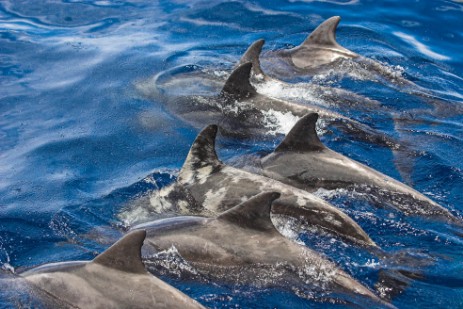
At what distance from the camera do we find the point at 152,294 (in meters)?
6.00

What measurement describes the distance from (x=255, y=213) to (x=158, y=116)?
566 centimetres

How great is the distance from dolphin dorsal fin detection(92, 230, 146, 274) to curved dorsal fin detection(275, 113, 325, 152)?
344 centimetres

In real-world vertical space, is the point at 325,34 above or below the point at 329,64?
above

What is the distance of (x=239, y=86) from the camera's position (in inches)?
461

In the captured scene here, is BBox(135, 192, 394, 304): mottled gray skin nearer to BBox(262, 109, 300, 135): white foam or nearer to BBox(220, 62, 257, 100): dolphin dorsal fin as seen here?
BBox(262, 109, 300, 135): white foam

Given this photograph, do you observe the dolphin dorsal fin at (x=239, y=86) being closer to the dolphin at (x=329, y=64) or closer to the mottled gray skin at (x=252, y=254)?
the dolphin at (x=329, y=64)

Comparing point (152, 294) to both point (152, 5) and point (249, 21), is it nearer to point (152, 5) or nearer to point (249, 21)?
point (249, 21)

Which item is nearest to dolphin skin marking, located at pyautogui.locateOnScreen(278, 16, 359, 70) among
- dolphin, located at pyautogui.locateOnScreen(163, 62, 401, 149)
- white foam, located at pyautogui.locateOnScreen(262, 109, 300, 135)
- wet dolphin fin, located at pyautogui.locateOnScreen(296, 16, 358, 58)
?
wet dolphin fin, located at pyautogui.locateOnScreen(296, 16, 358, 58)

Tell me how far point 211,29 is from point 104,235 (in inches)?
426

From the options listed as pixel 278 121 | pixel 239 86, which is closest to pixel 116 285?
pixel 278 121

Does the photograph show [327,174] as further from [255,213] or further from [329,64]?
[329,64]

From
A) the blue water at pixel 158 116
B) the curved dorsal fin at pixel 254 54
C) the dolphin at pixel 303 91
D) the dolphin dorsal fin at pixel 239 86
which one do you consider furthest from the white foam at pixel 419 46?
the dolphin dorsal fin at pixel 239 86

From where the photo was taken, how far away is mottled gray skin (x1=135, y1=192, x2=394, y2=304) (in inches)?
267

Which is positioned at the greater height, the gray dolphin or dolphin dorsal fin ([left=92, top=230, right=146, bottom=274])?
the gray dolphin
